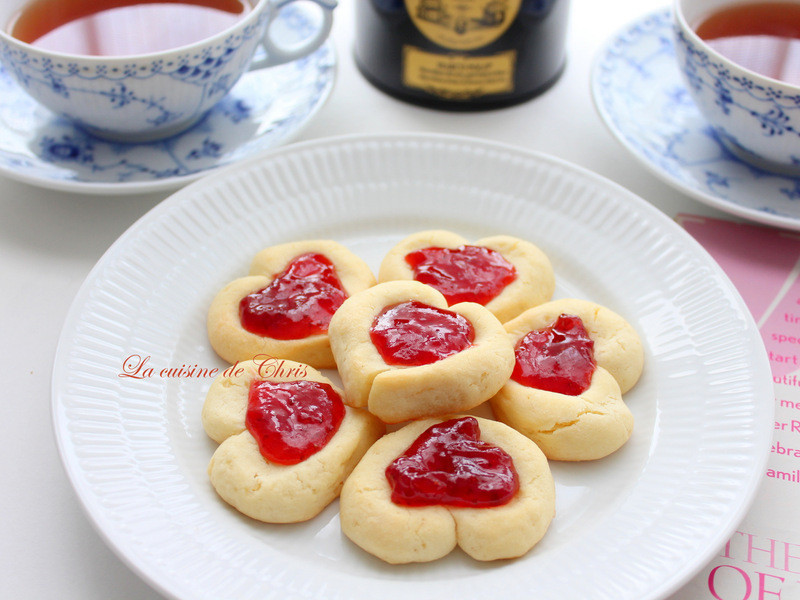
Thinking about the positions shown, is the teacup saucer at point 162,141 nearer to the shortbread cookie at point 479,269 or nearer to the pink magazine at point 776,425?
the shortbread cookie at point 479,269

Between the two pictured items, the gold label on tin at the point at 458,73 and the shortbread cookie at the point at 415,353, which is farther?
the gold label on tin at the point at 458,73

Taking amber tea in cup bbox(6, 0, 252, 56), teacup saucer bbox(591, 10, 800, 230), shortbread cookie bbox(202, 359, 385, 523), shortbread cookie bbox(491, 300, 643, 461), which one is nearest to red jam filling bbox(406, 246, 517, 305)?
shortbread cookie bbox(491, 300, 643, 461)

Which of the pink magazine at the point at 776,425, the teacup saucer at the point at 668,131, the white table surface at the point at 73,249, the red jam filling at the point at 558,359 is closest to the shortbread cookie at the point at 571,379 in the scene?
the red jam filling at the point at 558,359

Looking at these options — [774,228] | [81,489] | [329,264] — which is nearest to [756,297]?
[774,228]

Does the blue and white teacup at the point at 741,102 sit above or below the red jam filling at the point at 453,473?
above

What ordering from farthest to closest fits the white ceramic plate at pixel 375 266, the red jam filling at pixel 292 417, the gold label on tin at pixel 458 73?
the gold label on tin at pixel 458 73
the red jam filling at pixel 292 417
the white ceramic plate at pixel 375 266

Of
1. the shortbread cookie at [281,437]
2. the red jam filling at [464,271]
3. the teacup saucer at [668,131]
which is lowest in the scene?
the shortbread cookie at [281,437]

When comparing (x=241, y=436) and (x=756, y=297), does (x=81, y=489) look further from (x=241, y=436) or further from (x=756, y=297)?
(x=756, y=297)

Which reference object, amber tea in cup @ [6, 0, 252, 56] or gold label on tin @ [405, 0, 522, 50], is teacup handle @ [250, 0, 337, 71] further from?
gold label on tin @ [405, 0, 522, 50]
